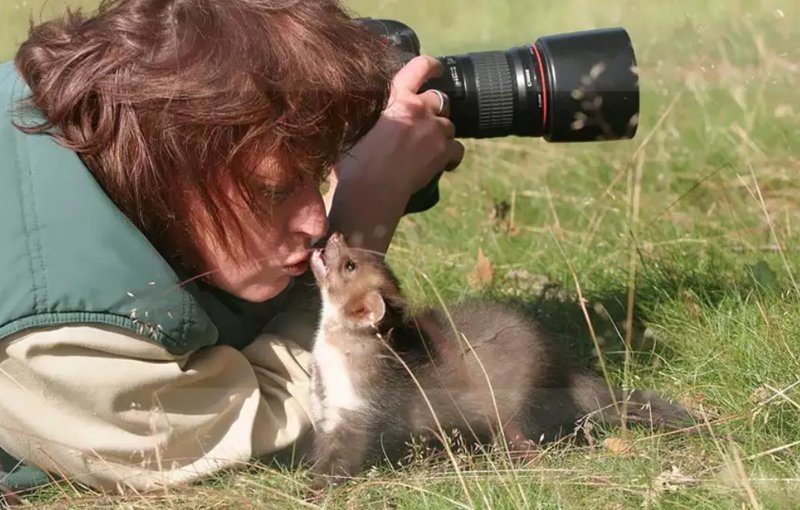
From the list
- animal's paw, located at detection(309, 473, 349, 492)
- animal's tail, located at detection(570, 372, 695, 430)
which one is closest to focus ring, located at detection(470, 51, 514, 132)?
animal's tail, located at detection(570, 372, 695, 430)

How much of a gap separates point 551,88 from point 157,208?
902 millimetres

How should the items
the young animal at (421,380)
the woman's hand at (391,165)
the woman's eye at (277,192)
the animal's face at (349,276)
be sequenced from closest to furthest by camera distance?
the woman's eye at (277,192), the young animal at (421,380), the animal's face at (349,276), the woman's hand at (391,165)

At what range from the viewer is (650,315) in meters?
3.04

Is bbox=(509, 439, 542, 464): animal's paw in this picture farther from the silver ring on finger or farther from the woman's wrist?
the silver ring on finger

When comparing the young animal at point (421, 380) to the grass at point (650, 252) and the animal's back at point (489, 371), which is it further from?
the grass at point (650, 252)

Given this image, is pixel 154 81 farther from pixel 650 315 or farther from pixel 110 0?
pixel 650 315

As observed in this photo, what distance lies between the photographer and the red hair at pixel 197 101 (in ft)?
7.50

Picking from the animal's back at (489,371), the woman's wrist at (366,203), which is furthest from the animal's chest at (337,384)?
the woman's wrist at (366,203)

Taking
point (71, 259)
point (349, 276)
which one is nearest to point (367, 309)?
point (349, 276)

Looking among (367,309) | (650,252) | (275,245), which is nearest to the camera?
(275,245)

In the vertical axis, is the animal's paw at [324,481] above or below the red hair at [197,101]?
below

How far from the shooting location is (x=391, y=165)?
9.16ft

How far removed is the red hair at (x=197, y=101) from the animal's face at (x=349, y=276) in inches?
9.7

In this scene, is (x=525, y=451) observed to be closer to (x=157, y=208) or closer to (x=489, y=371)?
(x=489, y=371)
